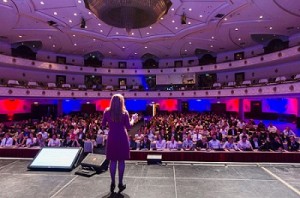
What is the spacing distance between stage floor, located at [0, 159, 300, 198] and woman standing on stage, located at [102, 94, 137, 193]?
1.14 ft

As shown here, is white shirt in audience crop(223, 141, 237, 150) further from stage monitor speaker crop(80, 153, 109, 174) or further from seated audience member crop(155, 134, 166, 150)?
stage monitor speaker crop(80, 153, 109, 174)

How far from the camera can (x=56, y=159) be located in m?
4.10

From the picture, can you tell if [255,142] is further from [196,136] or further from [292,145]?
[196,136]

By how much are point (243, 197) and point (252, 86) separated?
17.8 metres

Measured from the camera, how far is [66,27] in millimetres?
16750

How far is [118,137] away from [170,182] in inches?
42.5

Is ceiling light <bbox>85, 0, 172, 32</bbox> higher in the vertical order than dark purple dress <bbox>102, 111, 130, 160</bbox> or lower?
higher

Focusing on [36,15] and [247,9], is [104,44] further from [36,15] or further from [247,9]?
[247,9]

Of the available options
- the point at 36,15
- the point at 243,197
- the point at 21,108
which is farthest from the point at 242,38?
the point at 21,108

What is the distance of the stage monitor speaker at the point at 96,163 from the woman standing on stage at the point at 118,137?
0.76 m

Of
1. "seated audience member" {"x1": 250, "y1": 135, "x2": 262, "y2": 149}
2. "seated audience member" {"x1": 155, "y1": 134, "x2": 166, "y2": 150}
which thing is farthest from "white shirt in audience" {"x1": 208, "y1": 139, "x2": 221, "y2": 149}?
"seated audience member" {"x1": 155, "y1": 134, "x2": 166, "y2": 150}

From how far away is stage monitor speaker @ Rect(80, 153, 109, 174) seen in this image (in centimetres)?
376

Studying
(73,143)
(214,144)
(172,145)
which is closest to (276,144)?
(214,144)

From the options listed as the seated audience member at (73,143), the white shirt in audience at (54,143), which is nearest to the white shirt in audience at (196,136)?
the seated audience member at (73,143)
